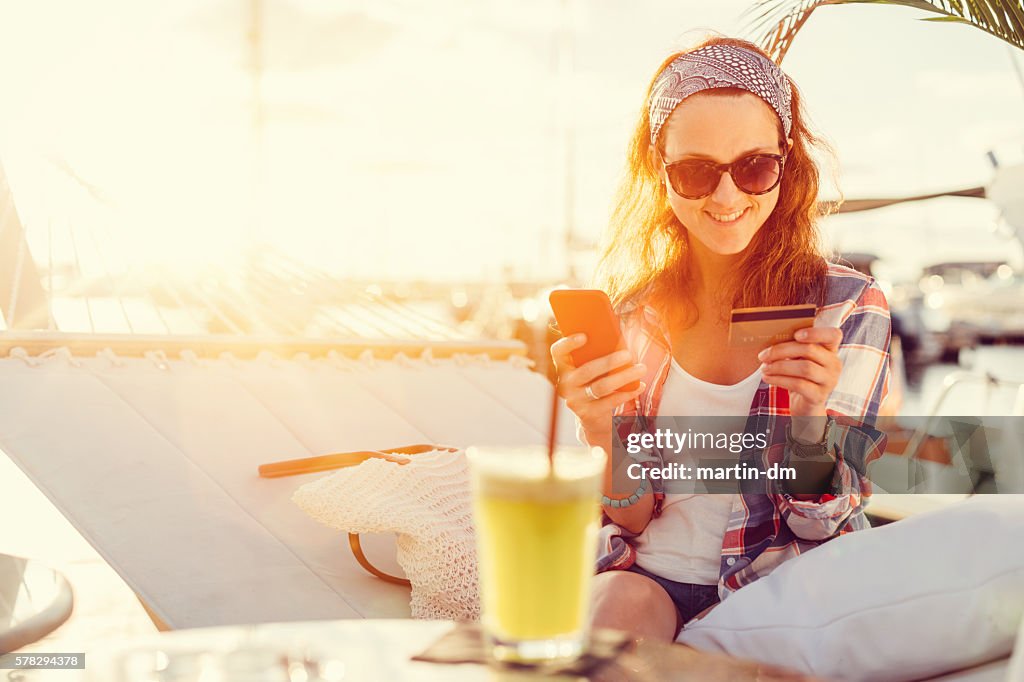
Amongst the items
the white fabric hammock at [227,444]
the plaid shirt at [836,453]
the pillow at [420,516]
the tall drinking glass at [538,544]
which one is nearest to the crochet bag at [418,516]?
the pillow at [420,516]

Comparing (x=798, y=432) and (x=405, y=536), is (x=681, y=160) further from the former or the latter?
(x=405, y=536)

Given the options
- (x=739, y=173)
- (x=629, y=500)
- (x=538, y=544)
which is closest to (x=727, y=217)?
(x=739, y=173)

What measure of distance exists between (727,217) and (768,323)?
1.07 ft

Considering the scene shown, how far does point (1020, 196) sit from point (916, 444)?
1612 mm

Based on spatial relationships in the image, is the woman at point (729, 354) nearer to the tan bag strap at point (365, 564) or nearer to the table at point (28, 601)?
the tan bag strap at point (365, 564)


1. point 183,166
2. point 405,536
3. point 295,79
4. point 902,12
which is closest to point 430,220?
point 183,166

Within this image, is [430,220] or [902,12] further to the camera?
[430,220]

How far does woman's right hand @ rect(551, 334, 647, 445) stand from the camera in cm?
129

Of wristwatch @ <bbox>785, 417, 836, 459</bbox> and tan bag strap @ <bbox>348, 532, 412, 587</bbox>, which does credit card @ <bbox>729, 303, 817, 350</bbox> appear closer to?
wristwatch @ <bbox>785, 417, 836, 459</bbox>

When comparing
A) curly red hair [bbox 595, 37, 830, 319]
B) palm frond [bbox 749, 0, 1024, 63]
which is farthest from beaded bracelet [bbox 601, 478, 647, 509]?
palm frond [bbox 749, 0, 1024, 63]

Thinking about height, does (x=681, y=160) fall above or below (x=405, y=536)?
above

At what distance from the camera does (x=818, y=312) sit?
4.93 ft

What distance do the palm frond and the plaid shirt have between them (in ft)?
4.81

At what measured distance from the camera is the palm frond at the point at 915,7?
253 cm
